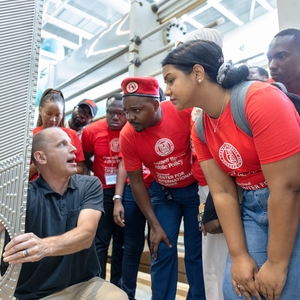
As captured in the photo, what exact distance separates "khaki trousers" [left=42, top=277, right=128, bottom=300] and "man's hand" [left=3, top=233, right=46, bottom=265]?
377mm

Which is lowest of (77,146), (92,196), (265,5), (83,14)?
(92,196)

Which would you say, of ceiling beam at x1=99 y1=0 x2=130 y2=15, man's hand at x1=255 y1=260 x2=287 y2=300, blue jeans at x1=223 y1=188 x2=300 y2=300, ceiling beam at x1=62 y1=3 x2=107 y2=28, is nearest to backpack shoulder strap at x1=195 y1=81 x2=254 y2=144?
blue jeans at x1=223 y1=188 x2=300 y2=300

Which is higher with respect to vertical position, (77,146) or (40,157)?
(77,146)

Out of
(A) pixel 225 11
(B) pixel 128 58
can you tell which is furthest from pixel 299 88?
(A) pixel 225 11

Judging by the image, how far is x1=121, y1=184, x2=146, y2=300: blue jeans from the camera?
5.78ft

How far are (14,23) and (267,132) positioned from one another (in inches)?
30.8

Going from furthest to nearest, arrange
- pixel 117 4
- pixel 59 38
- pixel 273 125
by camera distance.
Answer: pixel 59 38 → pixel 117 4 → pixel 273 125

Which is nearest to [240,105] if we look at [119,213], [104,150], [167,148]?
[167,148]

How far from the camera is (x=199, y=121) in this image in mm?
1099

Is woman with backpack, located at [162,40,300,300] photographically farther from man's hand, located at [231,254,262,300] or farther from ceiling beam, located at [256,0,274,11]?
ceiling beam, located at [256,0,274,11]

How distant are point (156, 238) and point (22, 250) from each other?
716 mm

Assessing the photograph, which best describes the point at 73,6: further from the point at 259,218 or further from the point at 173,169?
the point at 259,218

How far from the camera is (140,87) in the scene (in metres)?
1.52

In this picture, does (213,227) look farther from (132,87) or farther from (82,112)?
(82,112)
